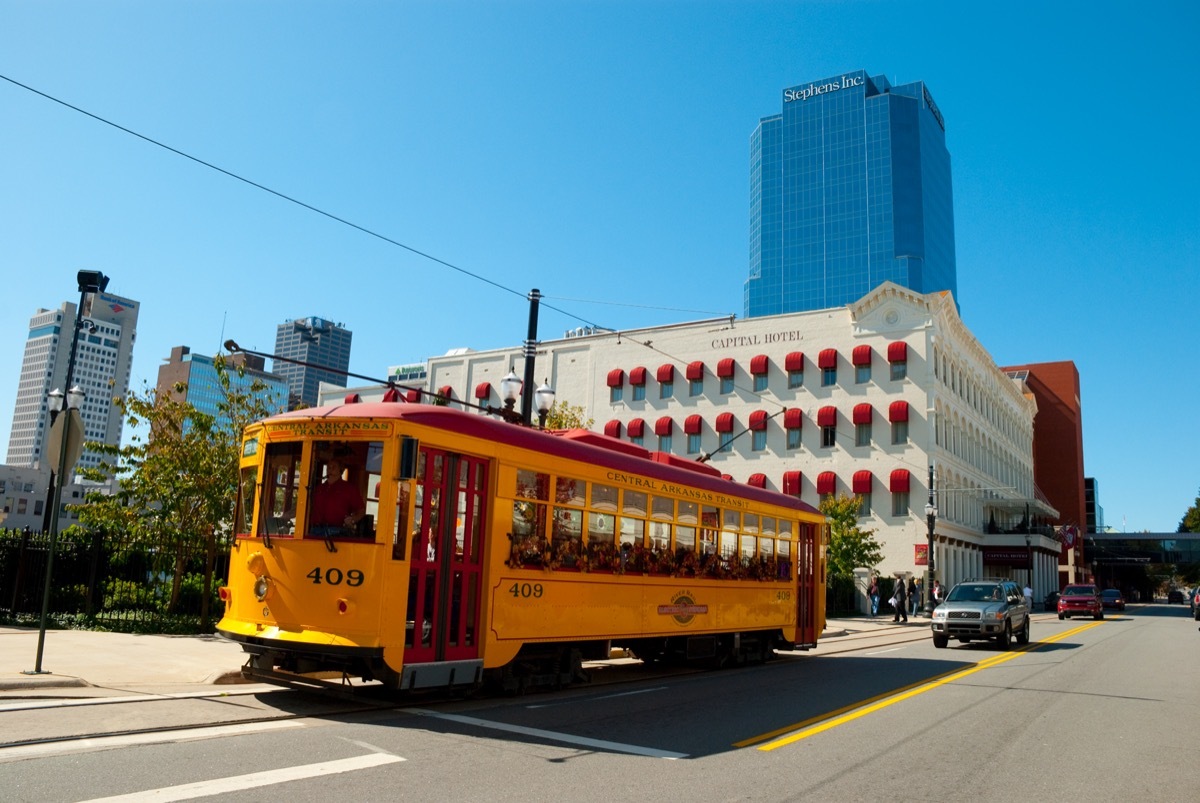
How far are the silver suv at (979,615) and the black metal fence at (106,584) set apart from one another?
16445mm

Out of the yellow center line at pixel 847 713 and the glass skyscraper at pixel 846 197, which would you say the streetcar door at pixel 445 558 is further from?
the glass skyscraper at pixel 846 197

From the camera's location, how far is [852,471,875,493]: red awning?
46281mm

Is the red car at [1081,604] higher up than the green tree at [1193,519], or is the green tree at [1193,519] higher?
the green tree at [1193,519]

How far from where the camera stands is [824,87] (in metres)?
163

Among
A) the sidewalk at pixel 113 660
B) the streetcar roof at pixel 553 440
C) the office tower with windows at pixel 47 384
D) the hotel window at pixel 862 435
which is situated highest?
the office tower with windows at pixel 47 384

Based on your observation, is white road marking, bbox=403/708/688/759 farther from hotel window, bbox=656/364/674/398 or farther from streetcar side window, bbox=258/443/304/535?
hotel window, bbox=656/364/674/398

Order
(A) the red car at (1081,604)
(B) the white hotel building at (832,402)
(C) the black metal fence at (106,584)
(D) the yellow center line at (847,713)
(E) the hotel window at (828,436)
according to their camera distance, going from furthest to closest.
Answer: (E) the hotel window at (828,436) < (B) the white hotel building at (832,402) < (A) the red car at (1081,604) < (C) the black metal fence at (106,584) < (D) the yellow center line at (847,713)

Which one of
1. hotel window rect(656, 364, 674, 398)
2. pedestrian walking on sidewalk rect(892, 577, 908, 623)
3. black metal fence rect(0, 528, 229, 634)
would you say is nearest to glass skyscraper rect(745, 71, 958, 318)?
hotel window rect(656, 364, 674, 398)

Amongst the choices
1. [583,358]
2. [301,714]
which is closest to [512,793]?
[301,714]

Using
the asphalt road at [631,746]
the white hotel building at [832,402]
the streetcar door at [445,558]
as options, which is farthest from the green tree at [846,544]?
the streetcar door at [445,558]

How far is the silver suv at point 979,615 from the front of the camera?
2152cm

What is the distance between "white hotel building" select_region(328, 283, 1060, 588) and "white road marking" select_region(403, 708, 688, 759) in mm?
33445

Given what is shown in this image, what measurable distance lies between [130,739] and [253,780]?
6.23ft

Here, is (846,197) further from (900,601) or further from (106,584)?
(106,584)
